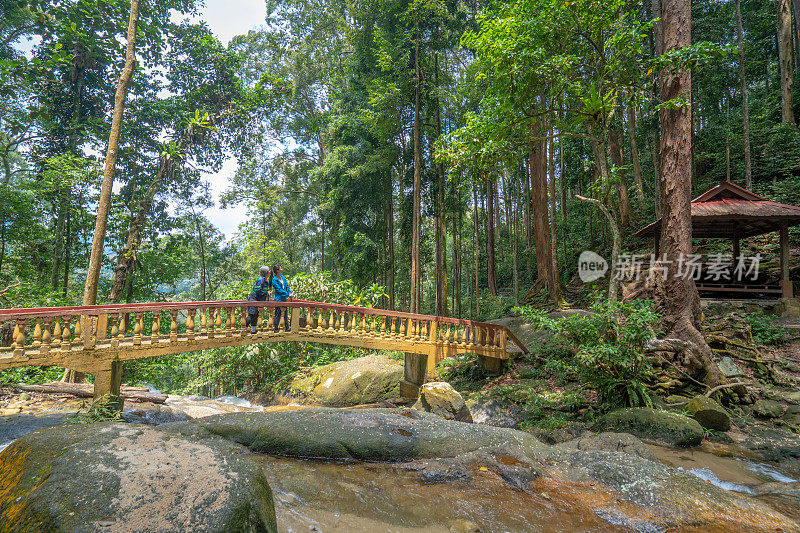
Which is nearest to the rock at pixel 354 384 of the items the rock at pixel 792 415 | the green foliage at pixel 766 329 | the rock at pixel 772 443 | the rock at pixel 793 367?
the rock at pixel 772 443

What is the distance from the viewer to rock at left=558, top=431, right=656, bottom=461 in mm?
4205

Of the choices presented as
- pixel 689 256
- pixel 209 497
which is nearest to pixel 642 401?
pixel 689 256

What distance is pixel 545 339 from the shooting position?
945 cm

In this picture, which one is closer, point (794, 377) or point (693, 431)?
point (693, 431)

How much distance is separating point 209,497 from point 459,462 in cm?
266

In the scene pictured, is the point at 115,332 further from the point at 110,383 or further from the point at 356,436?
the point at 356,436

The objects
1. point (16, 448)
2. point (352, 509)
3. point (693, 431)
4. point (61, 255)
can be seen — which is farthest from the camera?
point (61, 255)

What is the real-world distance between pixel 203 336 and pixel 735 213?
1294 cm

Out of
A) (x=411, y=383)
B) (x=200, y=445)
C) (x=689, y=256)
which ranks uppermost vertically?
(x=689, y=256)

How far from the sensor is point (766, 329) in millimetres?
8086

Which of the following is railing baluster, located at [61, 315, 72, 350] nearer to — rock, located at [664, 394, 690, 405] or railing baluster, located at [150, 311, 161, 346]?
railing baluster, located at [150, 311, 161, 346]

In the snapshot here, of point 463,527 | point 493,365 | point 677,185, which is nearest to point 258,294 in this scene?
point 493,365

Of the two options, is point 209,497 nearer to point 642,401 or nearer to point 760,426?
point 642,401

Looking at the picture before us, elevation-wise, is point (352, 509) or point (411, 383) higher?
point (352, 509)
